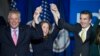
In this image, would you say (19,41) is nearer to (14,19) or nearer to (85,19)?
(14,19)

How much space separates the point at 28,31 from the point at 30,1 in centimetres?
168

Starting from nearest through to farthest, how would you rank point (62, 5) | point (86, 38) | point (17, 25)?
1. point (17, 25)
2. point (86, 38)
3. point (62, 5)

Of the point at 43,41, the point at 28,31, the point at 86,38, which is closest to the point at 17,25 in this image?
the point at 28,31

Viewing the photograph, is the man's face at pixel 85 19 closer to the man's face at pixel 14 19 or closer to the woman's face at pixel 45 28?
the woman's face at pixel 45 28

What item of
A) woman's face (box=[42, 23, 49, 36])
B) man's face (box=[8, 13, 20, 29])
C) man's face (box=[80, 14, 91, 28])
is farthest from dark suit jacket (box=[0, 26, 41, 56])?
man's face (box=[80, 14, 91, 28])

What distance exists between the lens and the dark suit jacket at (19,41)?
5023mm

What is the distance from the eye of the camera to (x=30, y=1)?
22.0 feet

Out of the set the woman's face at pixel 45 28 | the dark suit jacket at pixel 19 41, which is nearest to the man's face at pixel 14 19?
the dark suit jacket at pixel 19 41

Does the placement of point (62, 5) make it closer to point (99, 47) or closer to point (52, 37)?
point (52, 37)

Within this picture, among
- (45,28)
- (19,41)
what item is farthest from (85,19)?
(19,41)

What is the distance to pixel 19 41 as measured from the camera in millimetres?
5039

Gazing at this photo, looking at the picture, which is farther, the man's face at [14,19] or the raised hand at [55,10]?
the raised hand at [55,10]

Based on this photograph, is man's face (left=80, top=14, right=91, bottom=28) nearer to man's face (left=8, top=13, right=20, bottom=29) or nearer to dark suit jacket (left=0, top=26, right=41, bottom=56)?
dark suit jacket (left=0, top=26, right=41, bottom=56)

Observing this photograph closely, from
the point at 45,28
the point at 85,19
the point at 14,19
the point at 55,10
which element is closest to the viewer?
the point at 14,19
